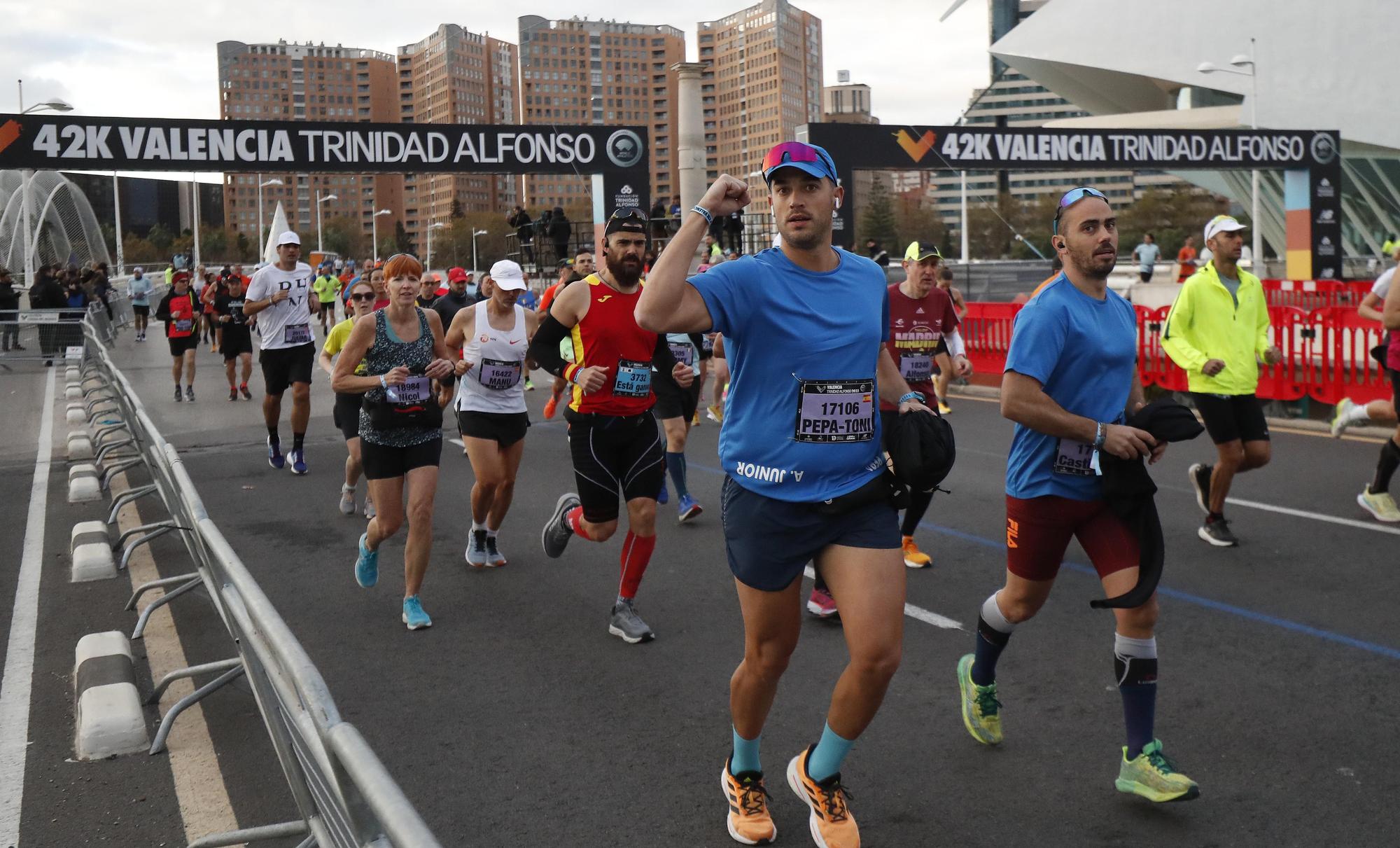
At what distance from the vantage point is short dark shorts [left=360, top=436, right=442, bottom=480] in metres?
6.47

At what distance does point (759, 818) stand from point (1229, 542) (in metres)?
5.05

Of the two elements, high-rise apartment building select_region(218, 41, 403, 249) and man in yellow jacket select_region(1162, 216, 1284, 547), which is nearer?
man in yellow jacket select_region(1162, 216, 1284, 547)

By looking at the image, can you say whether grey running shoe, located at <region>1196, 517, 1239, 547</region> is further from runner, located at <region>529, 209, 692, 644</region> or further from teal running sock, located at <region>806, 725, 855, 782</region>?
teal running sock, located at <region>806, 725, 855, 782</region>

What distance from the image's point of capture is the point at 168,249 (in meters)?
A: 113

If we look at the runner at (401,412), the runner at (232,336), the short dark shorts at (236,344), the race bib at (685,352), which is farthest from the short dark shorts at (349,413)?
the short dark shorts at (236,344)

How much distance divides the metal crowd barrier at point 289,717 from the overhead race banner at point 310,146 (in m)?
15.3

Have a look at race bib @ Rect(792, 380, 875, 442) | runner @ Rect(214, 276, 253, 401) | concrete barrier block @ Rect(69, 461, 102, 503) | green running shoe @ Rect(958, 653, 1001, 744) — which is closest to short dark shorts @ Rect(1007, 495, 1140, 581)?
green running shoe @ Rect(958, 653, 1001, 744)

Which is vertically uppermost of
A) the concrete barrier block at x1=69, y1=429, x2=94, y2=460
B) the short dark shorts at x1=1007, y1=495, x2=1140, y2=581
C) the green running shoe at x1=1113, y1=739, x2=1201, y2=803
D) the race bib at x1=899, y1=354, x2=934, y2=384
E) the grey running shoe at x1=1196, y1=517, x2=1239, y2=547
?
the race bib at x1=899, y1=354, x2=934, y2=384

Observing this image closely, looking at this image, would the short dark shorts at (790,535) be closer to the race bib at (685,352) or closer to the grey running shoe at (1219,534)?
the grey running shoe at (1219,534)

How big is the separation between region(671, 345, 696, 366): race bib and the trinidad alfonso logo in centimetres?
1490

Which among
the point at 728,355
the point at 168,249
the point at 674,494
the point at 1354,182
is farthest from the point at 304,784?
the point at 168,249

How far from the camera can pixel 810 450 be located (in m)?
3.74

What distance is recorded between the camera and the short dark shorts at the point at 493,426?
7.53 meters

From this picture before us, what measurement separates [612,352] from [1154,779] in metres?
3.37
